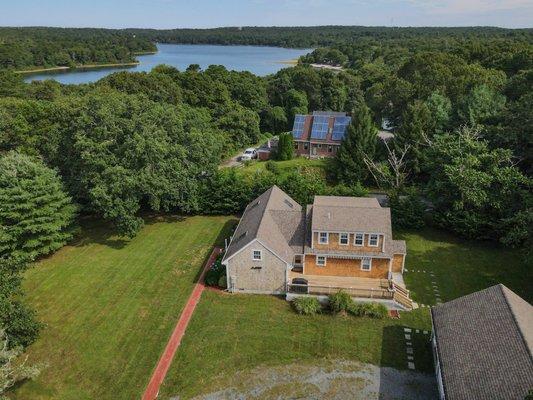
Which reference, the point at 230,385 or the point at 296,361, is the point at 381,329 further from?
the point at 230,385

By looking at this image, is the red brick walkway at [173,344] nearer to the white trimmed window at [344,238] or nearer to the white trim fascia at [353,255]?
the white trim fascia at [353,255]

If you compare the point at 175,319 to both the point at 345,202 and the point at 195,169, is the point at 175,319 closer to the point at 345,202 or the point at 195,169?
the point at 345,202

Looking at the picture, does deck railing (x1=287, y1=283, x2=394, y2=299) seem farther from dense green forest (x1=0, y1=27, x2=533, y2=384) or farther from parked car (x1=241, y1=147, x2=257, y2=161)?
parked car (x1=241, y1=147, x2=257, y2=161)

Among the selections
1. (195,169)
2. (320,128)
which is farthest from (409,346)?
(320,128)

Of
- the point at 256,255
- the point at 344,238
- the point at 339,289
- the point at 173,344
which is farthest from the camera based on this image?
the point at 344,238

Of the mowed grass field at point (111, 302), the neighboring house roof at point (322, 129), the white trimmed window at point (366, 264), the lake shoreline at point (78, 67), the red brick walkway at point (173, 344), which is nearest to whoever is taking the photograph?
the red brick walkway at point (173, 344)

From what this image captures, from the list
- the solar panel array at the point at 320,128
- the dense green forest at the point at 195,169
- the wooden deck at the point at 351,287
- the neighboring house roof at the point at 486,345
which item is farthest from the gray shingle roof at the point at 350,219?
the solar panel array at the point at 320,128

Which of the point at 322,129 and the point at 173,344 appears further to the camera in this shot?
the point at 322,129
